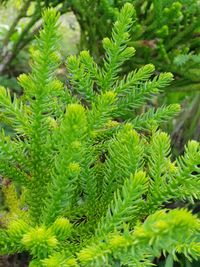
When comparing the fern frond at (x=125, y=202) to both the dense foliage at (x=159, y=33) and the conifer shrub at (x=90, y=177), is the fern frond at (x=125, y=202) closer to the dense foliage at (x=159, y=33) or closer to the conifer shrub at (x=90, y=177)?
the conifer shrub at (x=90, y=177)

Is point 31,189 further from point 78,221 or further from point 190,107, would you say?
point 190,107

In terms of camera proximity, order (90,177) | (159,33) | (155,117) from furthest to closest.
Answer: (159,33), (155,117), (90,177)

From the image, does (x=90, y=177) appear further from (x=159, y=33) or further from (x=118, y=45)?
(x=159, y=33)

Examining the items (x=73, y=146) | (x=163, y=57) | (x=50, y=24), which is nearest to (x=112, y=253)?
(x=73, y=146)

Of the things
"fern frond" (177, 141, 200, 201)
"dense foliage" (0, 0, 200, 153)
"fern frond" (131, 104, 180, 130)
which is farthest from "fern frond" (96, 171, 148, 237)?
"dense foliage" (0, 0, 200, 153)

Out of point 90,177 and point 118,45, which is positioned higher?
point 118,45

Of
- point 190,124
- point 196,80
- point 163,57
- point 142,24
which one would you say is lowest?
point 190,124

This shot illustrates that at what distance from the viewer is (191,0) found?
1.77m

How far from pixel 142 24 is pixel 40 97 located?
109 cm

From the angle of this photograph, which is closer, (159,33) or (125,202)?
(125,202)

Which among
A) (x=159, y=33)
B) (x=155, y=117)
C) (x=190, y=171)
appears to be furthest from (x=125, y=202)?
(x=159, y=33)

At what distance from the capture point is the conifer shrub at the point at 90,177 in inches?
28.3

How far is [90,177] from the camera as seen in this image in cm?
95

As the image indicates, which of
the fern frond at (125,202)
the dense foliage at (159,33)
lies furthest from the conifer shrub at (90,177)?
the dense foliage at (159,33)
